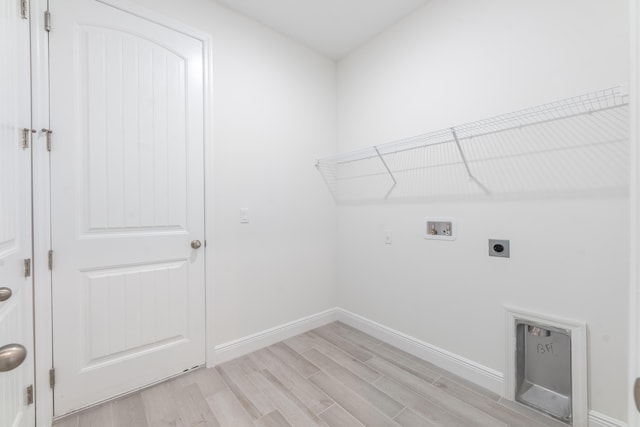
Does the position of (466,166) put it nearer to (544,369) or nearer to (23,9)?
(544,369)

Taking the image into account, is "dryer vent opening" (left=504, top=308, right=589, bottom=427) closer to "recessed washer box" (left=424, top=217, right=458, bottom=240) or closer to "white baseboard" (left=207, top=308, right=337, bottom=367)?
"recessed washer box" (left=424, top=217, right=458, bottom=240)

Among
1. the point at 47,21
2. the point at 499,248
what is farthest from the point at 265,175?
the point at 499,248

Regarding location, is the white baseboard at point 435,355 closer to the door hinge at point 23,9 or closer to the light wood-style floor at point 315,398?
the light wood-style floor at point 315,398

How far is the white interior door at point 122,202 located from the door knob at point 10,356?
3.84 feet

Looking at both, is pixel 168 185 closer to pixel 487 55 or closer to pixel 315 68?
pixel 315 68

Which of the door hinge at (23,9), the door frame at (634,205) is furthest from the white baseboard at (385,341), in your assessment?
the door hinge at (23,9)

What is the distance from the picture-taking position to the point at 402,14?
2.21 meters

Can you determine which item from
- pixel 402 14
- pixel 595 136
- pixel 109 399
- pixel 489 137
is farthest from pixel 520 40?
pixel 109 399

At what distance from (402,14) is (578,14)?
45.4 inches

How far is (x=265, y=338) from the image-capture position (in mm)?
2334

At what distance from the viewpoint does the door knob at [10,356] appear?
60 cm

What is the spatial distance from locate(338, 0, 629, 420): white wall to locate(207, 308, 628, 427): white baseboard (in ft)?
0.18

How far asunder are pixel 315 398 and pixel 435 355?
939 millimetres

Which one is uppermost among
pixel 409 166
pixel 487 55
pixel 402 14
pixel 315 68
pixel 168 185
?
pixel 402 14
